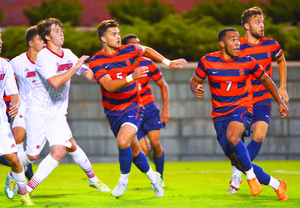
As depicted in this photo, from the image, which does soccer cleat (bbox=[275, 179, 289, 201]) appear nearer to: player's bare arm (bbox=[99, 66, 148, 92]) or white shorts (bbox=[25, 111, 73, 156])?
player's bare arm (bbox=[99, 66, 148, 92])

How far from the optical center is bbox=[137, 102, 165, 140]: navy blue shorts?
9930mm

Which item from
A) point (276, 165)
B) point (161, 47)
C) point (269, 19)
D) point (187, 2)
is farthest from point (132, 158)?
point (187, 2)

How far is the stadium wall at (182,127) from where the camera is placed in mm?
13617

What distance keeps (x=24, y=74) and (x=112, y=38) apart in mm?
1177

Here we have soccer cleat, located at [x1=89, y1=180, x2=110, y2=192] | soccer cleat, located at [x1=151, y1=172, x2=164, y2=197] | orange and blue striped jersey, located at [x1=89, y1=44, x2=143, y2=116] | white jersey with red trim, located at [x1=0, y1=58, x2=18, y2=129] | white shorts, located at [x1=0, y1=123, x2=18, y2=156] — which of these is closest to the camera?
white shorts, located at [x1=0, y1=123, x2=18, y2=156]

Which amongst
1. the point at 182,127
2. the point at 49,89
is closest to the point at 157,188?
the point at 49,89

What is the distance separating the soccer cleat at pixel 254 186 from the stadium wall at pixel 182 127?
19.5ft

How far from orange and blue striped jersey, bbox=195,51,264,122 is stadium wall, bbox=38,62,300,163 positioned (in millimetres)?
5377

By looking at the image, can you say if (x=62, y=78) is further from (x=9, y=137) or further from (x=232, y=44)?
(x=232, y=44)

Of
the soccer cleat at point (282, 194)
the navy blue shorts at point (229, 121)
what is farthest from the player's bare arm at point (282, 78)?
the soccer cleat at point (282, 194)

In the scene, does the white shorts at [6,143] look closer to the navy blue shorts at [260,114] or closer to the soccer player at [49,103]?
the soccer player at [49,103]

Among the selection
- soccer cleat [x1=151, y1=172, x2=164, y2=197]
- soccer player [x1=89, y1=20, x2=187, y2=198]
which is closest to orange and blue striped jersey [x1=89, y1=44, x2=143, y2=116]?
soccer player [x1=89, y1=20, x2=187, y2=198]

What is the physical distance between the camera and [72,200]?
824cm

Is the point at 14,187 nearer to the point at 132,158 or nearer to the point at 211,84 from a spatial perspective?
the point at 132,158
